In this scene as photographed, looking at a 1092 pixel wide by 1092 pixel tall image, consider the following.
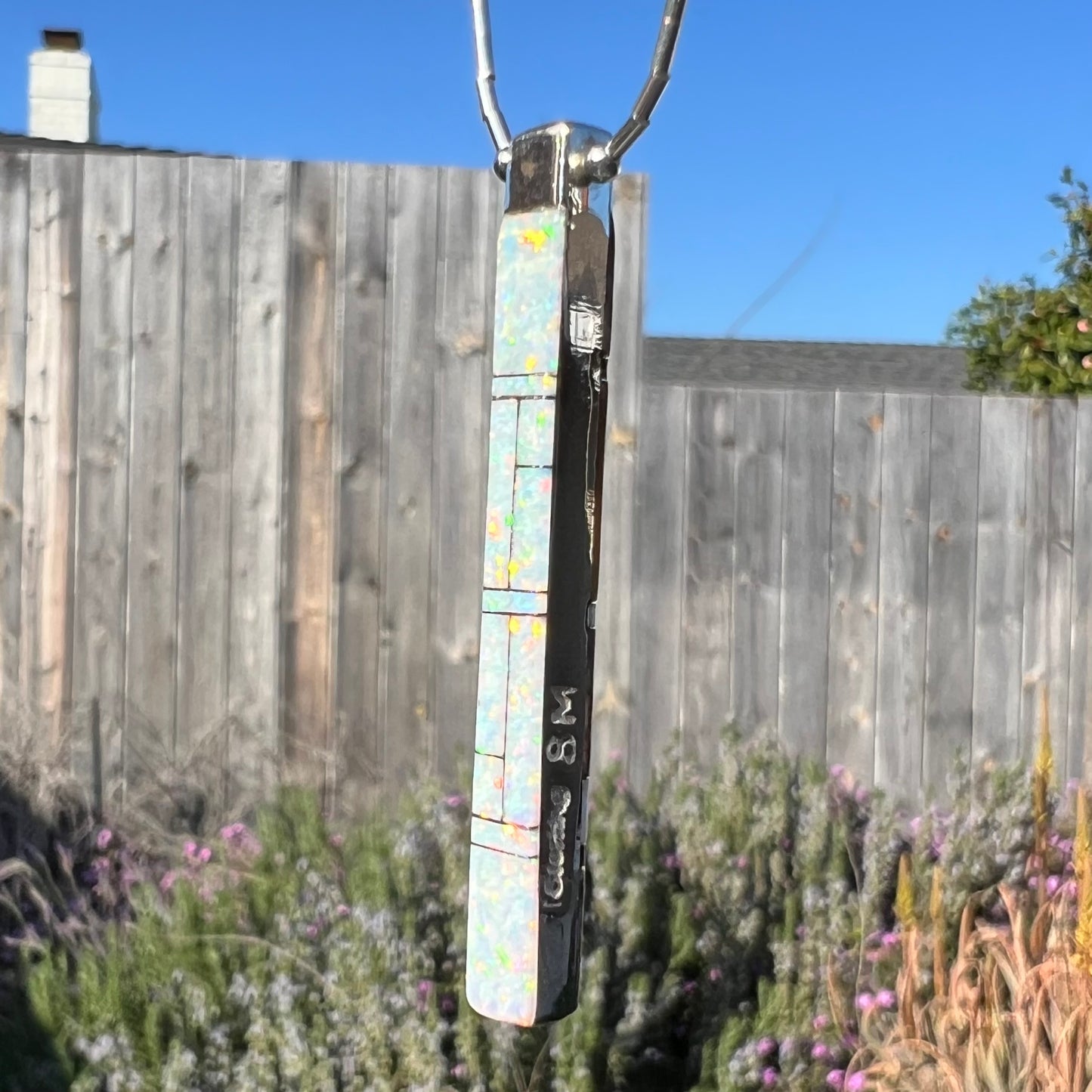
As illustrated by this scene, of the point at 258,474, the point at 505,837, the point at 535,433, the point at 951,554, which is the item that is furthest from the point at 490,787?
the point at 951,554

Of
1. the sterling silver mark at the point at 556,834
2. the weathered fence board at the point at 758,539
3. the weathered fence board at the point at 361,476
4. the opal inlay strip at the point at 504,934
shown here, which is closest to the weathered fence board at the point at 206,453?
the weathered fence board at the point at 361,476

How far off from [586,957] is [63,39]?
5941mm

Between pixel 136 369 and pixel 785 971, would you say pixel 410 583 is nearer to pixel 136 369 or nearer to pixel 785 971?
pixel 136 369

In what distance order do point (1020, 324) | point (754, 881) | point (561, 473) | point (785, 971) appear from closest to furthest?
1. point (561, 473)
2. point (785, 971)
3. point (754, 881)
4. point (1020, 324)

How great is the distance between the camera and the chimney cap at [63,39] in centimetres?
713

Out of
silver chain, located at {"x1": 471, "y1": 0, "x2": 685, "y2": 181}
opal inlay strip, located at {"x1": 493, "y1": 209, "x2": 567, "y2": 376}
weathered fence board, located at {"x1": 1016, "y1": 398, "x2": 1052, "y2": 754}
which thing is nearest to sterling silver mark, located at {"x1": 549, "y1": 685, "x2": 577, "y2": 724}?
opal inlay strip, located at {"x1": 493, "y1": 209, "x2": 567, "y2": 376}

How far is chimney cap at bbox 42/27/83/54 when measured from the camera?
23.4 feet

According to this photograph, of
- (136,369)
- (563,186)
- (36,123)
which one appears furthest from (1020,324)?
(36,123)

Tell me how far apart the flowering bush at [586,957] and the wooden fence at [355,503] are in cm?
63

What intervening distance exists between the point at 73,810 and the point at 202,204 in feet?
5.21

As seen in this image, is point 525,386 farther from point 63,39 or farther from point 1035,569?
point 63,39

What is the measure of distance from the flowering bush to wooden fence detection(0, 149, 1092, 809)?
2.07 ft

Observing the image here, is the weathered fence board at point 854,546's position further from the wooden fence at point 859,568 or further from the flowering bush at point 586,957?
the flowering bush at point 586,957

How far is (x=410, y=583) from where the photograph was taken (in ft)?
12.7
